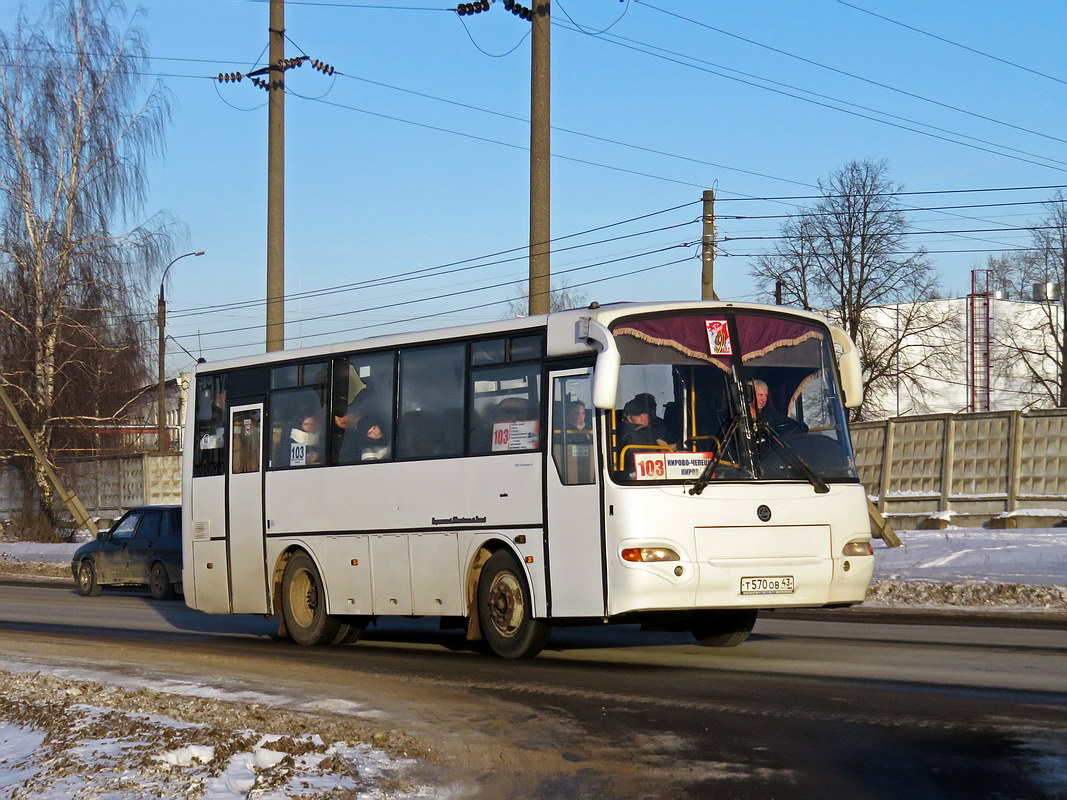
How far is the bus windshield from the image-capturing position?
11.8 m

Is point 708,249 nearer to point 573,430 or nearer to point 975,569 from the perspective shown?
point 975,569

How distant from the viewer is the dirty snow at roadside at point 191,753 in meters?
7.05

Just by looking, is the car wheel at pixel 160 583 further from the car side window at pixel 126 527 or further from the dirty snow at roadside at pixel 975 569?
the dirty snow at roadside at pixel 975 569

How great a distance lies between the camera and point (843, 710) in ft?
30.2

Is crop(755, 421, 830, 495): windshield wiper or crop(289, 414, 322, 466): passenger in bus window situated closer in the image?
crop(755, 421, 830, 495): windshield wiper

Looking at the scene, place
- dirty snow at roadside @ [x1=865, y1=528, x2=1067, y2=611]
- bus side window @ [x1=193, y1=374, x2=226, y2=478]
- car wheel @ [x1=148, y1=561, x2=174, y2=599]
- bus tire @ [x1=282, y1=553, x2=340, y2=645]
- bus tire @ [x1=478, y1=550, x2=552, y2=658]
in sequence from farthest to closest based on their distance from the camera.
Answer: car wheel @ [x1=148, y1=561, x2=174, y2=599] → dirty snow at roadside @ [x1=865, y1=528, x2=1067, y2=611] → bus side window @ [x1=193, y1=374, x2=226, y2=478] → bus tire @ [x1=282, y1=553, x2=340, y2=645] → bus tire @ [x1=478, y1=550, x2=552, y2=658]

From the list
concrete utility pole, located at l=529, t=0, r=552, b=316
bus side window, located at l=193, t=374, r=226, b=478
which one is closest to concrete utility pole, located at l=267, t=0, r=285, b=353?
concrete utility pole, located at l=529, t=0, r=552, b=316

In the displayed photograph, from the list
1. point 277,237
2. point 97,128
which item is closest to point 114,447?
point 97,128

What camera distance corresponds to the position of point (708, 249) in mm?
31344

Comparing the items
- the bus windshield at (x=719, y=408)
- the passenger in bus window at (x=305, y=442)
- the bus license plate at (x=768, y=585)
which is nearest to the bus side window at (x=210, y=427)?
the passenger in bus window at (x=305, y=442)

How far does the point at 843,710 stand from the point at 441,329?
6154 millimetres

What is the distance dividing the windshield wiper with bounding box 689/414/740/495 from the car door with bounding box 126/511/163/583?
16.6 m

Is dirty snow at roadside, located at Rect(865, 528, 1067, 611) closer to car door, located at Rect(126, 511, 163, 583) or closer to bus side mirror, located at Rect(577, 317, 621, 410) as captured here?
bus side mirror, located at Rect(577, 317, 621, 410)

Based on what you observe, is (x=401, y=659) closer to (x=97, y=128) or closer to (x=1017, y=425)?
(x=1017, y=425)
